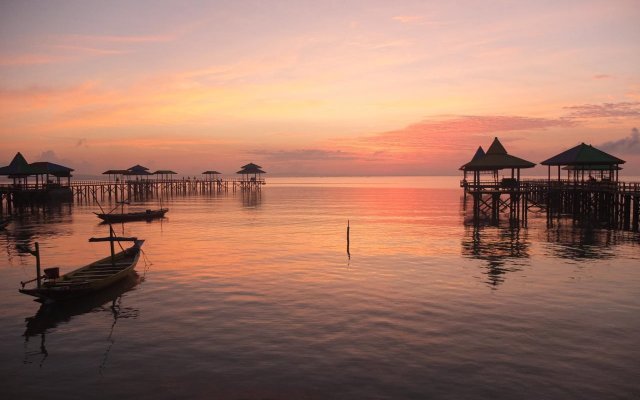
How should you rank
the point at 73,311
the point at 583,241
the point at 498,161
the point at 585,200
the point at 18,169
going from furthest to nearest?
the point at 18,169
the point at 585,200
the point at 498,161
the point at 583,241
the point at 73,311

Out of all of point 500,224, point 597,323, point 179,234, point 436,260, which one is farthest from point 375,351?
point 500,224

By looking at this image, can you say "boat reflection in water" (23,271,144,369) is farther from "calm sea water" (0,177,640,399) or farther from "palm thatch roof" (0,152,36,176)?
"palm thatch roof" (0,152,36,176)

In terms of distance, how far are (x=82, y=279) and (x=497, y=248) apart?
27720mm

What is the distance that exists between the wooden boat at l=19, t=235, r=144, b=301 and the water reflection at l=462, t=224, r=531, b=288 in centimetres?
1902

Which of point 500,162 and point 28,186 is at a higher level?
point 500,162

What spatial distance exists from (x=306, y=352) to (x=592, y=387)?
8145 millimetres

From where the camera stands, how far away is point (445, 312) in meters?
19.2

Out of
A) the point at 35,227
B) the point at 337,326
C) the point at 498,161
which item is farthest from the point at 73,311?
the point at 498,161

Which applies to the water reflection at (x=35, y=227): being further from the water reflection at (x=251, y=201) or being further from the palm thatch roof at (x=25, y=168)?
the water reflection at (x=251, y=201)

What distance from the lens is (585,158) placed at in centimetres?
5069

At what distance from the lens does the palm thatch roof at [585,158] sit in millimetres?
49812

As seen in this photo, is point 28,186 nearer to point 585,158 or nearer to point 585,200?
point 585,158

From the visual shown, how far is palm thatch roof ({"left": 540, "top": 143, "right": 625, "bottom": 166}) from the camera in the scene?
49.8m

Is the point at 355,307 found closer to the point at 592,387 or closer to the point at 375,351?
the point at 375,351
